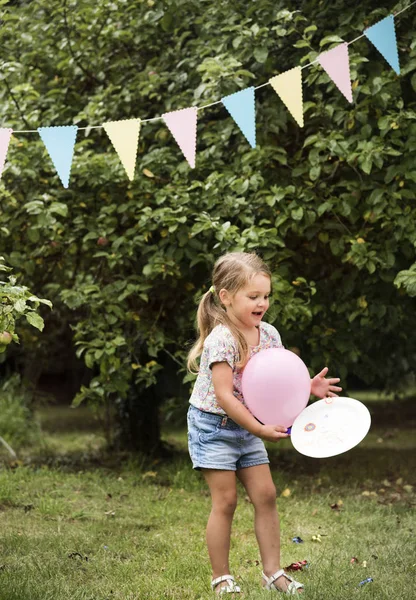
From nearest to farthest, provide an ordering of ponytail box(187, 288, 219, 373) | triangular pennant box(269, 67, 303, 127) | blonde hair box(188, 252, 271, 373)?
blonde hair box(188, 252, 271, 373) < ponytail box(187, 288, 219, 373) < triangular pennant box(269, 67, 303, 127)

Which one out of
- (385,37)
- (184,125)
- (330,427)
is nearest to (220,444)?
(330,427)

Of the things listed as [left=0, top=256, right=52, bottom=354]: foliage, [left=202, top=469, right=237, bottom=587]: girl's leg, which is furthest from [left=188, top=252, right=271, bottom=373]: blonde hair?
[left=0, top=256, right=52, bottom=354]: foliage

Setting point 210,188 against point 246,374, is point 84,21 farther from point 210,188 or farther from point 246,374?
point 246,374

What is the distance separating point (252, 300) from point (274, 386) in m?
0.34

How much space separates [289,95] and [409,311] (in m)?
2.09

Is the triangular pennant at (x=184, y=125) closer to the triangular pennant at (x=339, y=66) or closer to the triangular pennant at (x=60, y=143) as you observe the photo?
the triangular pennant at (x=60, y=143)

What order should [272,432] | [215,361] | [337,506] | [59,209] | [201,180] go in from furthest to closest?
[201,180] < [59,209] < [337,506] < [215,361] < [272,432]

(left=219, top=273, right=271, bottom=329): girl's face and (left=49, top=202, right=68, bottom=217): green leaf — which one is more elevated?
(left=49, top=202, right=68, bottom=217): green leaf

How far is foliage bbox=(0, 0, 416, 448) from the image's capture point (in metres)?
4.81

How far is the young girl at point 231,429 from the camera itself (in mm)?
3088

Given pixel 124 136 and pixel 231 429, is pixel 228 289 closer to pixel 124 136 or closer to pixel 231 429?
pixel 231 429

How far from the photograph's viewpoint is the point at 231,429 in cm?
316

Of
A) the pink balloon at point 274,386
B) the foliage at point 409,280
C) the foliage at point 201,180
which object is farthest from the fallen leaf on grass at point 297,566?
the foliage at point 201,180

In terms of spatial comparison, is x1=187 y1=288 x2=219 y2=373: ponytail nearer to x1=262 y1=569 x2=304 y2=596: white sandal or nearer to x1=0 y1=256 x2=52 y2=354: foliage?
x1=0 y1=256 x2=52 y2=354: foliage
